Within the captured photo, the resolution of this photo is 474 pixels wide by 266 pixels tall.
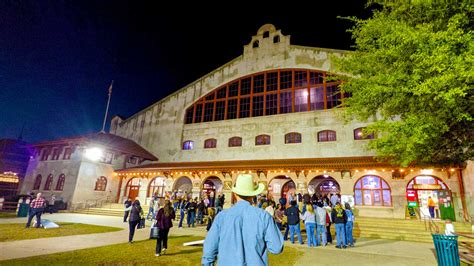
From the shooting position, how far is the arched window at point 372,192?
1655cm

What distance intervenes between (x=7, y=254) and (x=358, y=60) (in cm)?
1431

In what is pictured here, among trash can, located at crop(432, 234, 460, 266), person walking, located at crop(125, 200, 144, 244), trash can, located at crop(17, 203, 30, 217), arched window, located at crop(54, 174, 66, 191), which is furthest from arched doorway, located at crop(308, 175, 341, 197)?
arched window, located at crop(54, 174, 66, 191)

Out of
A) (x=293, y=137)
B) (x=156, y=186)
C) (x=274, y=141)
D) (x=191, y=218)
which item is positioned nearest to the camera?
(x=191, y=218)

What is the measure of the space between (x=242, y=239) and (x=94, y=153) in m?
24.4

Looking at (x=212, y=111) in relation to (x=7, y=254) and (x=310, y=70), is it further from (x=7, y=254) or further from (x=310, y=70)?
(x=7, y=254)

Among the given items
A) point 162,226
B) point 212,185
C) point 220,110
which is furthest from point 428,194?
point 220,110

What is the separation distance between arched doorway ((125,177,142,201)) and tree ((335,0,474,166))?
70.9 ft

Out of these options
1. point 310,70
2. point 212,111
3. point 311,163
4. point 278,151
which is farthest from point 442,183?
point 212,111

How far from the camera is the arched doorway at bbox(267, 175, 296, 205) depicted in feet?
66.3

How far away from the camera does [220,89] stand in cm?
2588

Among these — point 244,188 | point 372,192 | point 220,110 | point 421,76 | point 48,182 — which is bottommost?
point 244,188

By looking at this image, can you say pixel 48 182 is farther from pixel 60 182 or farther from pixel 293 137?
pixel 293 137

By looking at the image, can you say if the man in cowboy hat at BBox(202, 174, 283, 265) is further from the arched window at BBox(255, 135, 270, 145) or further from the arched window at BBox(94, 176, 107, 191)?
the arched window at BBox(94, 176, 107, 191)

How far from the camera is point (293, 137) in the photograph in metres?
20.9
